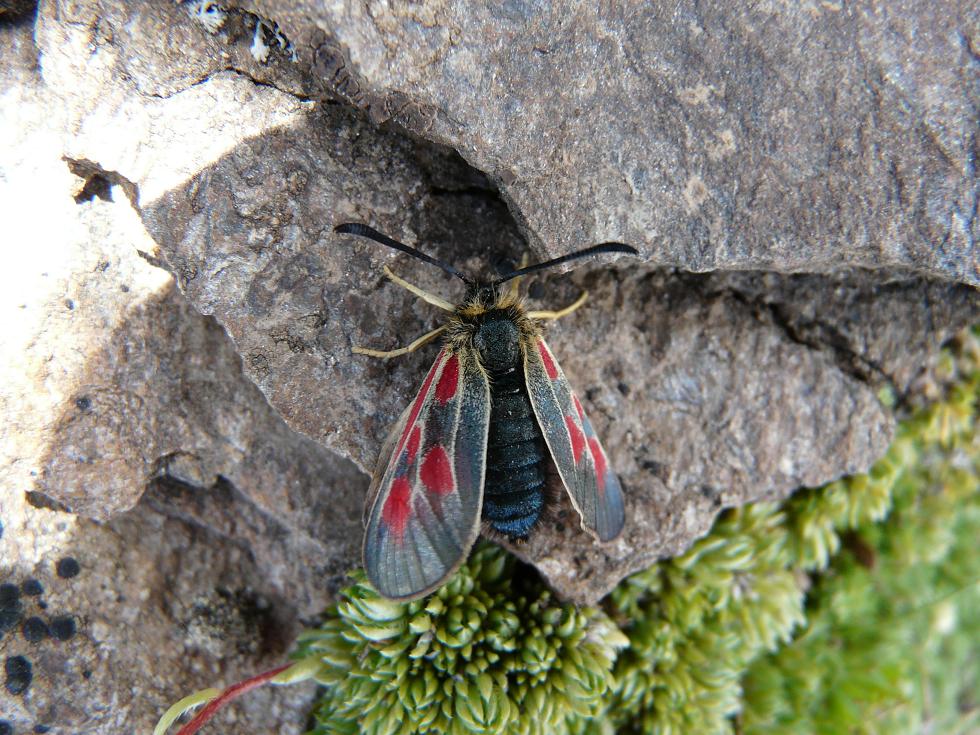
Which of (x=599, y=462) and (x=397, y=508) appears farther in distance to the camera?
(x=599, y=462)

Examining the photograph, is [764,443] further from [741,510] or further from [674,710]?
[674,710]

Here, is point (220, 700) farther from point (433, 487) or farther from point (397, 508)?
point (433, 487)

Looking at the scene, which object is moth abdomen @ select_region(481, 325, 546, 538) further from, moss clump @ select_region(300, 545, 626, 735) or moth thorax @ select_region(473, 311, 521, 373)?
moss clump @ select_region(300, 545, 626, 735)

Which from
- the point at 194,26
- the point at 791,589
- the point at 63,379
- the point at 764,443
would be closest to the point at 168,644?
the point at 63,379

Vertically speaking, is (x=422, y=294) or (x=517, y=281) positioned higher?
(x=517, y=281)

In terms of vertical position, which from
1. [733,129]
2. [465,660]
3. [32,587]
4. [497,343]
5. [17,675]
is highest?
[733,129]

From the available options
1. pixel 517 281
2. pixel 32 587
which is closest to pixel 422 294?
pixel 517 281

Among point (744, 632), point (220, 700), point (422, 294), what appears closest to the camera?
point (422, 294)

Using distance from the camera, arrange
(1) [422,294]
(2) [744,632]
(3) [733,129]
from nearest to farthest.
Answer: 1. (3) [733,129]
2. (1) [422,294]
3. (2) [744,632]
